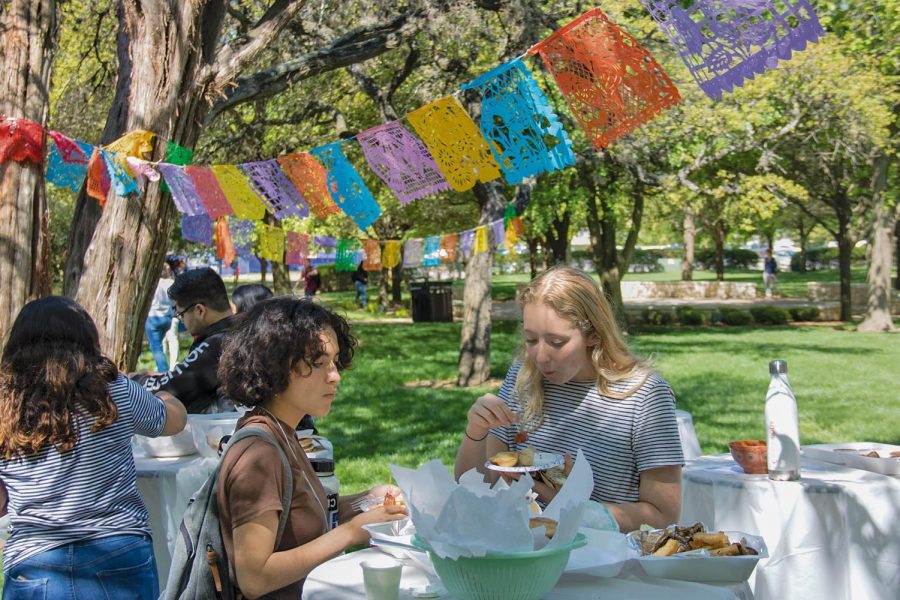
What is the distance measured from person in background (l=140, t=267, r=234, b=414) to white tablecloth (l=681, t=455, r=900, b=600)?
238 centimetres

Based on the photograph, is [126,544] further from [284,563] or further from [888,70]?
[888,70]

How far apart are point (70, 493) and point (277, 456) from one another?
3.44 feet

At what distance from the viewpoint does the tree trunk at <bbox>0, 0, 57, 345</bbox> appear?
501cm

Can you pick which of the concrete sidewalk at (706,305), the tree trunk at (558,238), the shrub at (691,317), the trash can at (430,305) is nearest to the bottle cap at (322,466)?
the tree trunk at (558,238)

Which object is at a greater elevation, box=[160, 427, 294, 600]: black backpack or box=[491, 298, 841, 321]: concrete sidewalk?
box=[160, 427, 294, 600]: black backpack

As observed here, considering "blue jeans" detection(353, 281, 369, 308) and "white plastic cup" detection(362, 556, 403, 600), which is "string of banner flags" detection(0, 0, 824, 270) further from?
"blue jeans" detection(353, 281, 369, 308)

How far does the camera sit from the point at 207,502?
7.35 ft

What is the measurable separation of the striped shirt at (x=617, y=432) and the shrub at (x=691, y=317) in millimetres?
21606

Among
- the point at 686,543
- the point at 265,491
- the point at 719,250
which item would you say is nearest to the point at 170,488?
the point at 265,491

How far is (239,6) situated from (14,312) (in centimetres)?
608

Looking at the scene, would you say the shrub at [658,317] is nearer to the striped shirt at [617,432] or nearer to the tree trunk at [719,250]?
the tree trunk at [719,250]

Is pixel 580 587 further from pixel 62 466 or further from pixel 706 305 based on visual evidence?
pixel 706 305

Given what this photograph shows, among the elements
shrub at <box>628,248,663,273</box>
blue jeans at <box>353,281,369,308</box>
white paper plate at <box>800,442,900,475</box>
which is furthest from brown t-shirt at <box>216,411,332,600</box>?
shrub at <box>628,248,663,273</box>

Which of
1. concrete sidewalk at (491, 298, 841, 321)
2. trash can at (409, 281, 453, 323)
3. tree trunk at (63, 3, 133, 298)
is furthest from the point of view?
concrete sidewalk at (491, 298, 841, 321)
